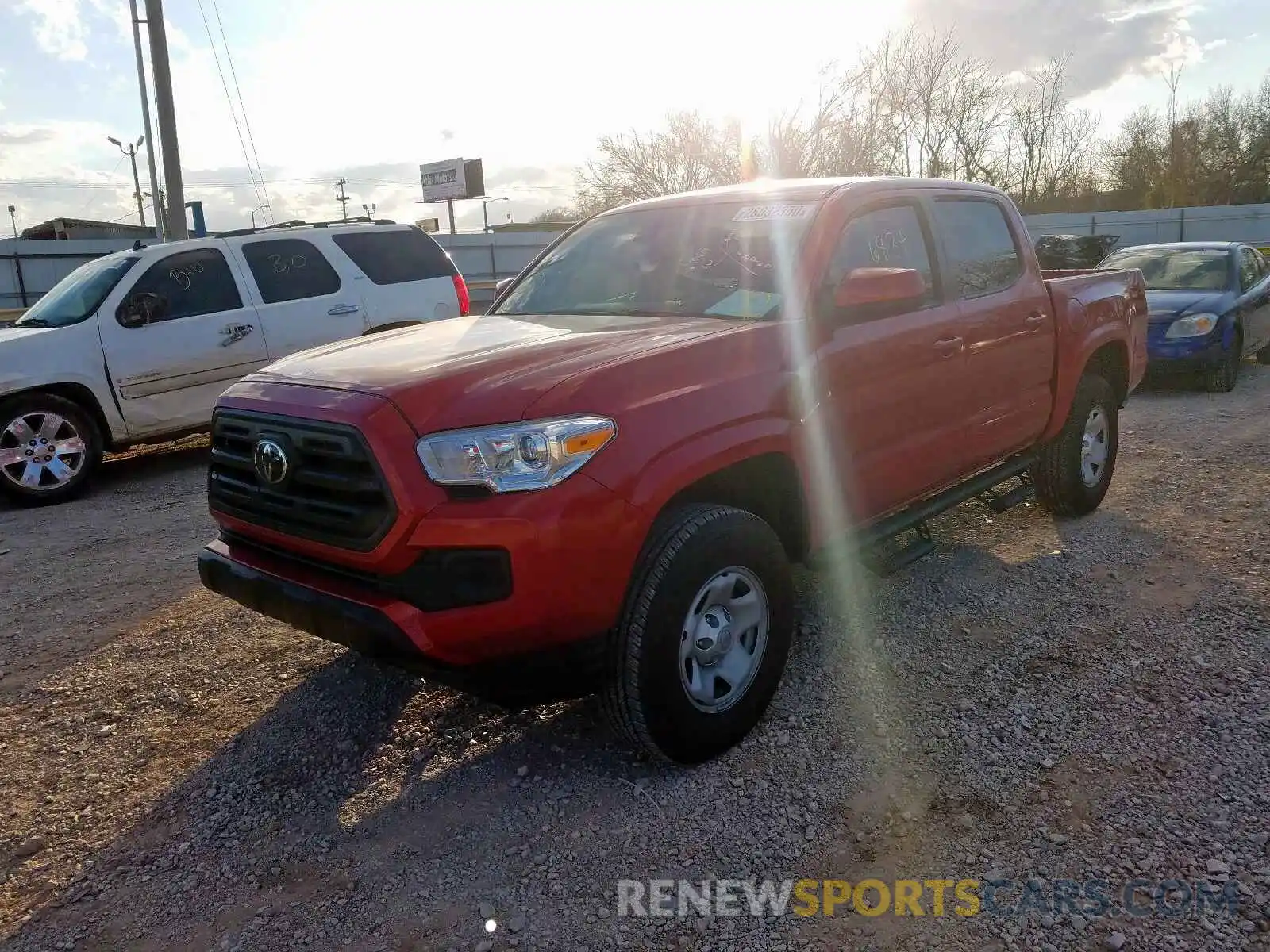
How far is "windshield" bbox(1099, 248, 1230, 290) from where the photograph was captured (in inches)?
411

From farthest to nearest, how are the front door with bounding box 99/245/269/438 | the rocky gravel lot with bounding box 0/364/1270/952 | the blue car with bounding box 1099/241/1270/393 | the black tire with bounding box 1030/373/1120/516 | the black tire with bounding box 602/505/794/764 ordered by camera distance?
the blue car with bounding box 1099/241/1270/393 < the front door with bounding box 99/245/269/438 < the black tire with bounding box 1030/373/1120/516 < the black tire with bounding box 602/505/794/764 < the rocky gravel lot with bounding box 0/364/1270/952

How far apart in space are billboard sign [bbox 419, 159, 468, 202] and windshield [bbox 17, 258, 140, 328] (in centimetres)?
3760

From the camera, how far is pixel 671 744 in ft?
9.59

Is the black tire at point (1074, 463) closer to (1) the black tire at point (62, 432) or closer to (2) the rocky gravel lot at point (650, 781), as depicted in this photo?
(2) the rocky gravel lot at point (650, 781)

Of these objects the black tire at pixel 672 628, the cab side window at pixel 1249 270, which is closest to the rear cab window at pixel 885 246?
the black tire at pixel 672 628

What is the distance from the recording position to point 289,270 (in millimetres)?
8320

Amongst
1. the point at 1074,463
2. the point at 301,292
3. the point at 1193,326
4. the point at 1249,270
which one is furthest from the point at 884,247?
the point at 1249,270

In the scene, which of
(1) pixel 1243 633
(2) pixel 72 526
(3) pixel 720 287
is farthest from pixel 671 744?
(2) pixel 72 526

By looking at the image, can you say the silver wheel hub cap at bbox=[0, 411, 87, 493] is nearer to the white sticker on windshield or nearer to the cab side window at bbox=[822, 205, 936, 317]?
the white sticker on windshield

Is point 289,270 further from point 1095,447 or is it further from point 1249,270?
point 1249,270

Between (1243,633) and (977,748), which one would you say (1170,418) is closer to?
(1243,633)

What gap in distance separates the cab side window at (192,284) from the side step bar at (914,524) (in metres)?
6.13

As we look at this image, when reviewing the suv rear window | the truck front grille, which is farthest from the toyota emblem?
the suv rear window

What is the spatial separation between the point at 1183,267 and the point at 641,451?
10.4 meters
